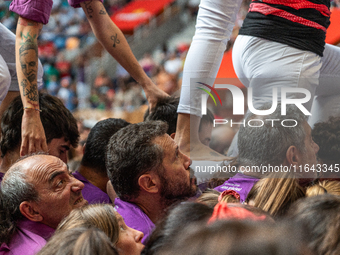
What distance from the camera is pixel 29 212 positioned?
135cm

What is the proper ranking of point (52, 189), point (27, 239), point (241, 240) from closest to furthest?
point (241, 240), point (27, 239), point (52, 189)

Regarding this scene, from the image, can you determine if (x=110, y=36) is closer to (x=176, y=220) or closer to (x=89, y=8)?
(x=89, y=8)

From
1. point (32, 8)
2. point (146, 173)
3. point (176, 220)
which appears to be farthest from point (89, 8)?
point (176, 220)

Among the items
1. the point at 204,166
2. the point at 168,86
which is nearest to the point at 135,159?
the point at 204,166

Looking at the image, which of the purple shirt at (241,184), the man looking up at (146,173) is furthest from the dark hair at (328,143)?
the man looking up at (146,173)

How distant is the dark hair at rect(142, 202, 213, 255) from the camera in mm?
837

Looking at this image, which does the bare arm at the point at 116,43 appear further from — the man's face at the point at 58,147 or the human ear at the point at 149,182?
the human ear at the point at 149,182

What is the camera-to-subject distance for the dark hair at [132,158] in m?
1.47

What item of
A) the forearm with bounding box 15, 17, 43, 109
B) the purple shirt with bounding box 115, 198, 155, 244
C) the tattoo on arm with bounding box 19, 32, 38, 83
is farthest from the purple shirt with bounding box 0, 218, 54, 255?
the tattoo on arm with bounding box 19, 32, 38, 83

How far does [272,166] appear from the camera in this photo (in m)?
1.51

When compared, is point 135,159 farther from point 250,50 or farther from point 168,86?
Answer: point 168,86

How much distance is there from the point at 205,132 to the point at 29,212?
2.68ft

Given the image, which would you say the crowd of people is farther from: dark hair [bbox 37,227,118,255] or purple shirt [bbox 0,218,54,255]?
dark hair [bbox 37,227,118,255]

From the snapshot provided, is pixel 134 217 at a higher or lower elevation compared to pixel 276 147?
lower
